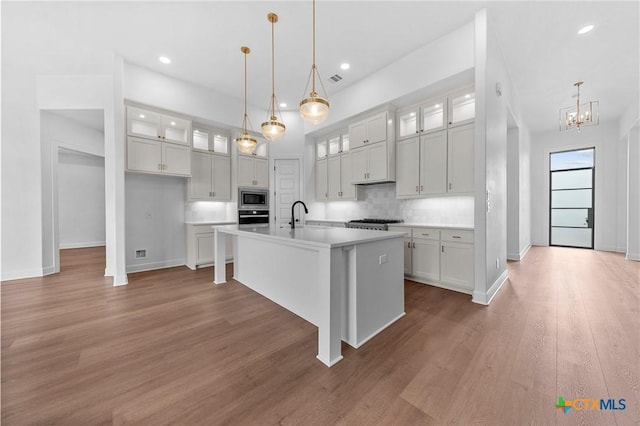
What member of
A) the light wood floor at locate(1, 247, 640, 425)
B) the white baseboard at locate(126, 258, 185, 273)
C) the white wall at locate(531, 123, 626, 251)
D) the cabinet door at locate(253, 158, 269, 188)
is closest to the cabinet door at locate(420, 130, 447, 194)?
the light wood floor at locate(1, 247, 640, 425)

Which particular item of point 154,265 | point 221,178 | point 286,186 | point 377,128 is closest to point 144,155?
point 221,178

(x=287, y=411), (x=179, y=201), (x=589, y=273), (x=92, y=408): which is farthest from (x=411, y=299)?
(x=179, y=201)

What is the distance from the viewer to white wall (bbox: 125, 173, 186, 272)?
433cm

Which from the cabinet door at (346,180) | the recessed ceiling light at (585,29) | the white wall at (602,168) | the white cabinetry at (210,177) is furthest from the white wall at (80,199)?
the white wall at (602,168)

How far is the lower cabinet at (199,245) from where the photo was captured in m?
4.55

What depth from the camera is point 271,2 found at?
269cm

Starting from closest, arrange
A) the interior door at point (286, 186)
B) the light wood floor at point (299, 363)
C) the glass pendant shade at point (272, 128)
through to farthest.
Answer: the light wood floor at point (299, 363) < the glass pendant shade at point (272, 128) < the interior door at point (286, 186)

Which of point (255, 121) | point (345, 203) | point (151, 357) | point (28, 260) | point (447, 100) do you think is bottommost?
point (151, 357)

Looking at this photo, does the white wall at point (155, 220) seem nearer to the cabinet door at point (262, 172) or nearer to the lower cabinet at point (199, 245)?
the lower cabinet at point (199, 245)

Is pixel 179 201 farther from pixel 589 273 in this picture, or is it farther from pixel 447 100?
pixel 589 273

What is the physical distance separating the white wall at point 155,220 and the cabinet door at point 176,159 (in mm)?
531

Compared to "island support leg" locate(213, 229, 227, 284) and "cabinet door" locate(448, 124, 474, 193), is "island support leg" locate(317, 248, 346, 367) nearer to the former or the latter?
"island support leg" locate(213, 229, 227, 284)

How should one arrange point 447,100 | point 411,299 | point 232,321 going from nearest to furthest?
point 232,321 < point 411,299 < point 447,100

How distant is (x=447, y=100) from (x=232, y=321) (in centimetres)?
399
